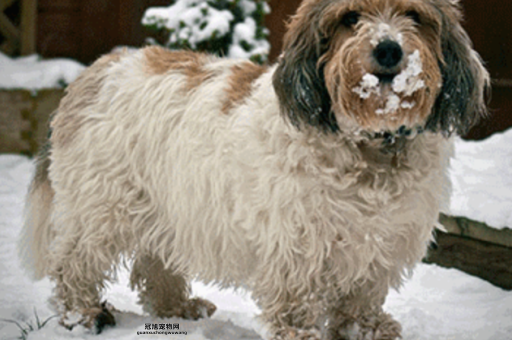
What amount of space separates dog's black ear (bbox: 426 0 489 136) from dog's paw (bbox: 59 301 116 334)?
1.91 meters

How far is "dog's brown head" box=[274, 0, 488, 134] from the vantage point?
2.70m

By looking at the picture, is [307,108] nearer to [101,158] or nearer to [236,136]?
[236,136]

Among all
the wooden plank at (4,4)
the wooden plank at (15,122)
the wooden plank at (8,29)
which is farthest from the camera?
the wooden plank at (4,4)

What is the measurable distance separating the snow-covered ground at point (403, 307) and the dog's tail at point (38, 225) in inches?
7.1

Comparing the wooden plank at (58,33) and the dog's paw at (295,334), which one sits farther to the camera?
the wooden plank at (58,33)

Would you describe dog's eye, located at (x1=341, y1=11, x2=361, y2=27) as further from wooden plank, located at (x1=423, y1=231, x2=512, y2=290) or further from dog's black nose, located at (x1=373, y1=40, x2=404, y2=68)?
wooden plank, located at (x1=423, y1=231, x2=512, y2=290)

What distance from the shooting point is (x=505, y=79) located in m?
7.09

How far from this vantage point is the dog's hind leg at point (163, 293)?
13.3 ft

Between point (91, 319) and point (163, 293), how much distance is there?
19.0 inches

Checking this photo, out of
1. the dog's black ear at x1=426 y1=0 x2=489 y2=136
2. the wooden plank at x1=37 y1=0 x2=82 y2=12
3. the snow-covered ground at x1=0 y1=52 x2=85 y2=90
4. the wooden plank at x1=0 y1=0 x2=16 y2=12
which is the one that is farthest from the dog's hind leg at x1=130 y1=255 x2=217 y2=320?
the wooden plank at x1=0 y1=0 x2=16 y2=12

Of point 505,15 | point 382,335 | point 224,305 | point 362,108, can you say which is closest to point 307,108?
point 362,108

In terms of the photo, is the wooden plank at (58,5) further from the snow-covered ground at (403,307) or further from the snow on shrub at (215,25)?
the snow-covered ground at (403,307)

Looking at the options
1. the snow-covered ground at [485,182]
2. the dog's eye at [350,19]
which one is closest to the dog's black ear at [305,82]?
the dog's eye at [350,19]

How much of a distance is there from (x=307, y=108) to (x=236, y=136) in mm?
Answer: 447
